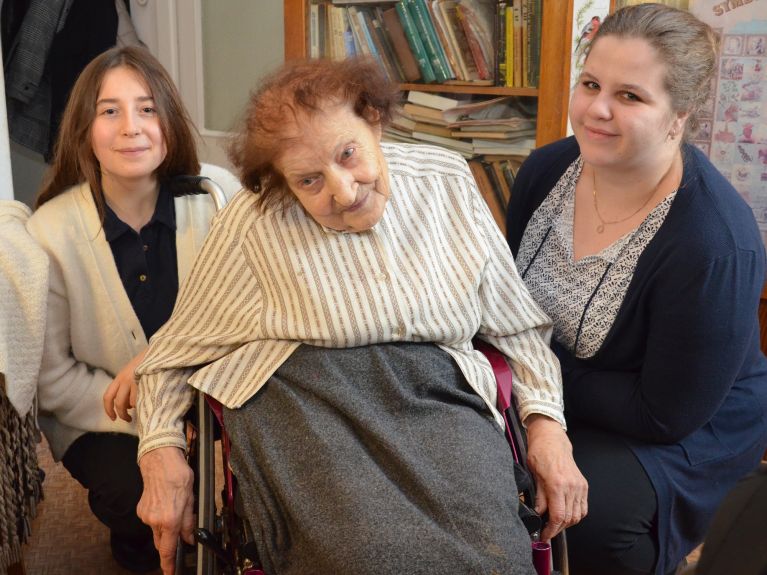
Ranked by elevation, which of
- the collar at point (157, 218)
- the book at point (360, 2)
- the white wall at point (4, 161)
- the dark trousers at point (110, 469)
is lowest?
the dark trousers at point (110, 469)

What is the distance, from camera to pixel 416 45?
2.82 metres

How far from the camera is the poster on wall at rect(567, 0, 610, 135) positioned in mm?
2482

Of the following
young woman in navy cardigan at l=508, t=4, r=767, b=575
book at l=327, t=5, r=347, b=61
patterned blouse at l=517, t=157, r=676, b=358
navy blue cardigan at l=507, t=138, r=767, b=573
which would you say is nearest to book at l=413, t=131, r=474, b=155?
book at l=327, t=5, r=347, b=61

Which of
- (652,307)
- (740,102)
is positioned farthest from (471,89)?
(652,307)

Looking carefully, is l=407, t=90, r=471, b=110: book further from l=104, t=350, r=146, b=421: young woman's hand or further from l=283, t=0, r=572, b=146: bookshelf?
l=104, t=350, r=146, b=421: young woman's hand

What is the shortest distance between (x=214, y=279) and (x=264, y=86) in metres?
0.34

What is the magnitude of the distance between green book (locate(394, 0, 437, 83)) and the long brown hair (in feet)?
3.49

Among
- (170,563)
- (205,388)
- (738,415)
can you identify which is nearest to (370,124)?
(205,388)

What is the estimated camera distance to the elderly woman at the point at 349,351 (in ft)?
4.33

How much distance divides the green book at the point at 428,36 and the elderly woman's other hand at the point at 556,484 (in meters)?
1.56

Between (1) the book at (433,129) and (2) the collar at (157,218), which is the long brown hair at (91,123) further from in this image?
(1) the book at (433,129)

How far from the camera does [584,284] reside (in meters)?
1.77

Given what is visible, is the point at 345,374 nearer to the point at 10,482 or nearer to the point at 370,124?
the point at 370,124

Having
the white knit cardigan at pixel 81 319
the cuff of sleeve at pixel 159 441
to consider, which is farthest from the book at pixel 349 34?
the cuff of sleeve at pixel 159 441
